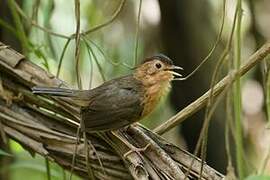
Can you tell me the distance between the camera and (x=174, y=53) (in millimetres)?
3357

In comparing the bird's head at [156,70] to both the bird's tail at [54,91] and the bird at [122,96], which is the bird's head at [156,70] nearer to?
the bird at [122,96]

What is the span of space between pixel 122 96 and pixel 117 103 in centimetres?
4

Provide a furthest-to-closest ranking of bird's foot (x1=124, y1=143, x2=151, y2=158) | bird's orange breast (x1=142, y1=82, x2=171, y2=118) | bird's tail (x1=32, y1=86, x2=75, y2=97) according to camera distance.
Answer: bird's orange breast (x1=142, y1=82, x2=171, y2=118), bird's tail (x1=32, y1=86, x2=75, y2=97), bird's foot (x1=124, y1=143, x2=151, y2=158)

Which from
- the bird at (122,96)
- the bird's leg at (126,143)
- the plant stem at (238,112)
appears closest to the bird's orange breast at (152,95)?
the bird at (122,96)

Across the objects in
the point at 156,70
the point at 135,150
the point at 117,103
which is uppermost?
the point at 156,70

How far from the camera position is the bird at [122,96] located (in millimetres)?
2032

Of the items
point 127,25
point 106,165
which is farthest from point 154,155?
point 127,25

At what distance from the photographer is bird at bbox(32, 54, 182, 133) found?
2032 millimetres

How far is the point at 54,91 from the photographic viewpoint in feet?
6.60

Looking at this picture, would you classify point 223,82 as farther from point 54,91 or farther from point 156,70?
point 156,70

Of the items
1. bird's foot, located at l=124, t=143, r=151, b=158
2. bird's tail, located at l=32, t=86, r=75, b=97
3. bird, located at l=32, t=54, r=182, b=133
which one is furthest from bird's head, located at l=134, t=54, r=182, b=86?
bird's foot, located at l=124, t=143, r=151, b=158

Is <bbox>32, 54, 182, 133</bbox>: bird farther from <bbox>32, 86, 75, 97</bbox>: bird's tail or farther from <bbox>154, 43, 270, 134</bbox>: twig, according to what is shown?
<bbox>154, 43, 270, 134</bbox>: twig

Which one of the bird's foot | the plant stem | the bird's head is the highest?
the bird's head

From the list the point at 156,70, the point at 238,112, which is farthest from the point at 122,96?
the point at 238,112
